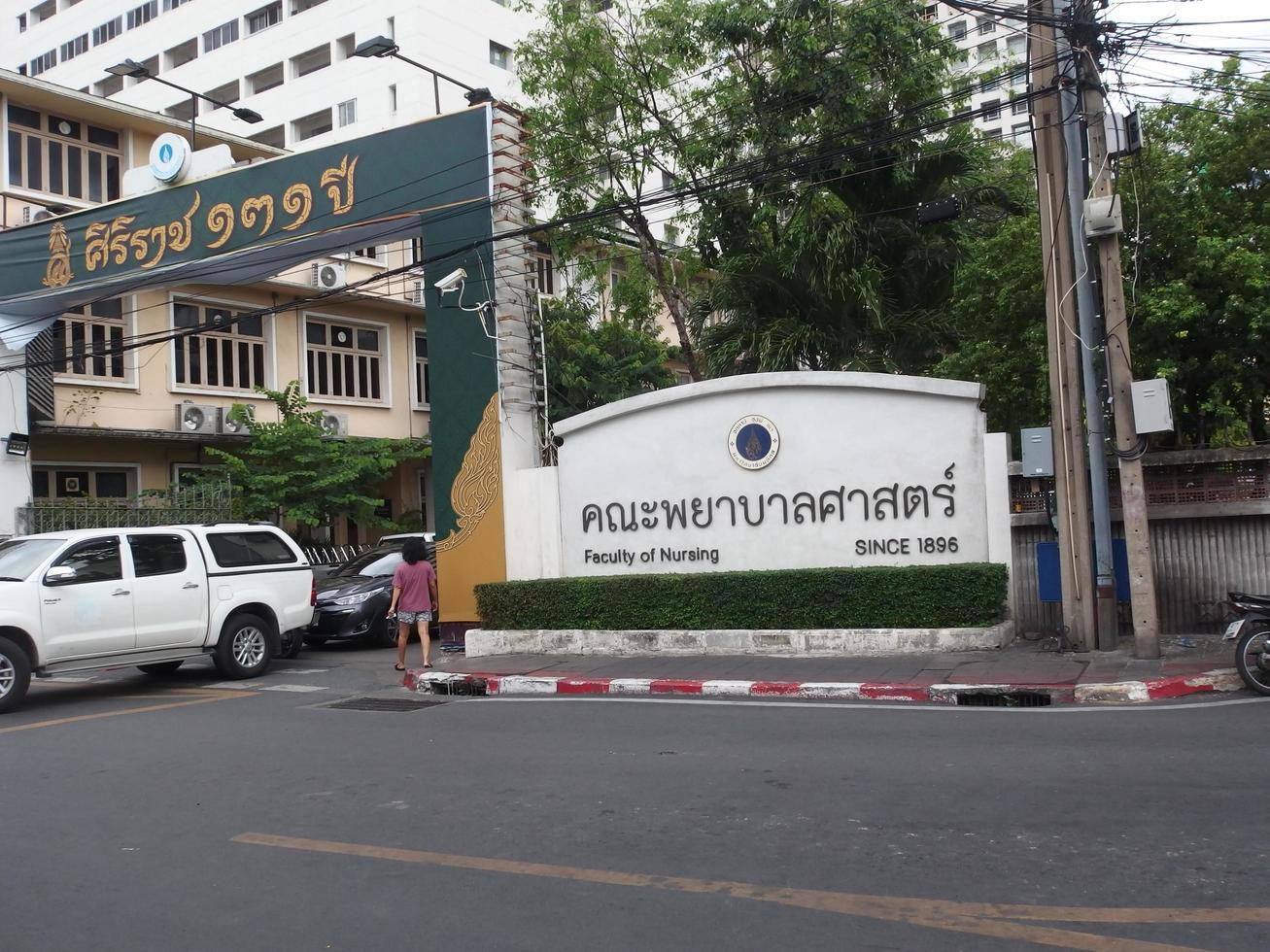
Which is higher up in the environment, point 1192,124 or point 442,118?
point 442,118

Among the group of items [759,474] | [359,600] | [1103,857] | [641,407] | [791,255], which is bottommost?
[1103,857]

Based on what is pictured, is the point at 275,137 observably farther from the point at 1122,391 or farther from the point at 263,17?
the point at 1122,391

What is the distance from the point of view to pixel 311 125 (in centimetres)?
4359

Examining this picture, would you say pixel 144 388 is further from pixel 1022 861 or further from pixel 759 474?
pixel 1022 861

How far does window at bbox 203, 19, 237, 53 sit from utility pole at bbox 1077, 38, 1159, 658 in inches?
1715

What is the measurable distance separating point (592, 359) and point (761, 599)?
1243 centimetres

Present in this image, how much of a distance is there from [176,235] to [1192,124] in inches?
609

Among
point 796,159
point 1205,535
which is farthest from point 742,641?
point 796,159

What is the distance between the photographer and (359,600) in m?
16.6

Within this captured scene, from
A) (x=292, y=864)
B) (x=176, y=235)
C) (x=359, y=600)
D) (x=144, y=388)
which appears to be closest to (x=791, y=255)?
(x=359, y=600)

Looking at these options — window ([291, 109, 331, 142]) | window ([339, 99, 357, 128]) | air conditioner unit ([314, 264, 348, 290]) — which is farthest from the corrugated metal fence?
window ([291, 109, 331, 142])

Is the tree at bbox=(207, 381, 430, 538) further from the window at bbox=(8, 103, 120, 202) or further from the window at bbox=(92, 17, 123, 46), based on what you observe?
the window at bbox=(92, 17, 123, 46)

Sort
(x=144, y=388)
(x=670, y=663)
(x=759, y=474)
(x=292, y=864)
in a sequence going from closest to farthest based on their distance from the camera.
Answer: (x=292, y=864) → (x=670, y=663) → (x=759, y=474) → (x=144, y=388)

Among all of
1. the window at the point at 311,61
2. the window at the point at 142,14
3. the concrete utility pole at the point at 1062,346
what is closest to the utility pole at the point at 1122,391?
the concrete utility pole at the point at 1062,346
